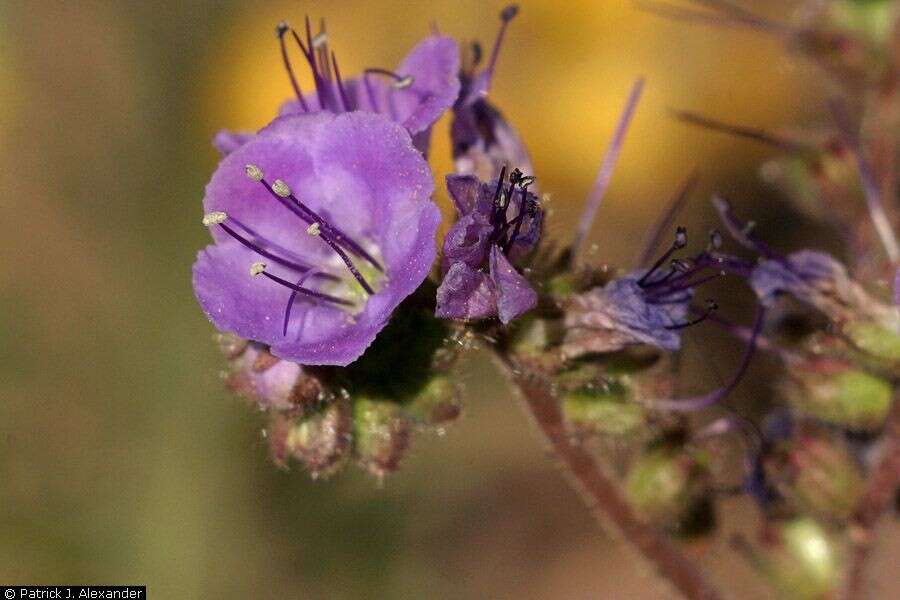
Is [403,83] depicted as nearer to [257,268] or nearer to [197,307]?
[257,268]

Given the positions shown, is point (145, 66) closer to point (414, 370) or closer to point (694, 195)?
point (694, 195)

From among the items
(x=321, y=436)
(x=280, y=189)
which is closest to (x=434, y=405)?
(x=321, y=436)

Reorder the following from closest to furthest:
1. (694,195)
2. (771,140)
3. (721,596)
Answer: (721,596)
(771,140)
(694,195)

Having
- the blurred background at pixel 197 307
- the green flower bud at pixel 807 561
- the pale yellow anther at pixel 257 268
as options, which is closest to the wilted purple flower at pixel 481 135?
the pale yellow anther at pixel 257 268

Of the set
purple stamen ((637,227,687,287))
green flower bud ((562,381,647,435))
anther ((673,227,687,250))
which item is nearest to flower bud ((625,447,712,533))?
green flower bud ((562,381,647,435))

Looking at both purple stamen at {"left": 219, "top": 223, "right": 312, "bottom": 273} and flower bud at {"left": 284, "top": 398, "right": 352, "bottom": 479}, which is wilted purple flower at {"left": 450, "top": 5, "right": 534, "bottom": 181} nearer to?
purple stamen at {"left": 219, "top": 223, "right": 312, "bottom": 273}

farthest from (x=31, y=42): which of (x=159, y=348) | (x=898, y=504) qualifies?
(x=898, y=504)
